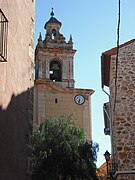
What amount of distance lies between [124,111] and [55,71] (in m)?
20.5

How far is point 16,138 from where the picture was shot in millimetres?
7289

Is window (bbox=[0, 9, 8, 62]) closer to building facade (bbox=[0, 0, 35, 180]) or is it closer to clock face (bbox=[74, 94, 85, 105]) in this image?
building facade (bbox=[0, 0, 35, 180])

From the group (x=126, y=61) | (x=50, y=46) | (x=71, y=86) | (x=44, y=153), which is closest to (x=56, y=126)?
(x=44, y=153)

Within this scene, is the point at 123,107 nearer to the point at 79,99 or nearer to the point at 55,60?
the point at 79,99

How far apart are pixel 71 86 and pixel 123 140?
19.6 meters

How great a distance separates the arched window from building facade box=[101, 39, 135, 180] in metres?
18.0

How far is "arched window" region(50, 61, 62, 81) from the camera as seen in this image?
31359mm

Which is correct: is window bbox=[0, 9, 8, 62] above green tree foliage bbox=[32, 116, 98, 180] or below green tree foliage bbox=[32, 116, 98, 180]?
above

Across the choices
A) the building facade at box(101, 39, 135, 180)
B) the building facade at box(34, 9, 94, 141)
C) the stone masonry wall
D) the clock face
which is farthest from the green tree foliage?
the clock face

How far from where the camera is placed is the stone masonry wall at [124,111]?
1132cm

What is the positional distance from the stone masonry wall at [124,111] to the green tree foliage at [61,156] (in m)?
6.03

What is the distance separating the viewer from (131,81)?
1241cm

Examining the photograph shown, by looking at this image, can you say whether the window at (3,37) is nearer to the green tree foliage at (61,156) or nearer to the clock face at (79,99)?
the green tree foliage at (61,156)

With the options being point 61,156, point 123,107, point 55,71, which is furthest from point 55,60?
point 123,107
